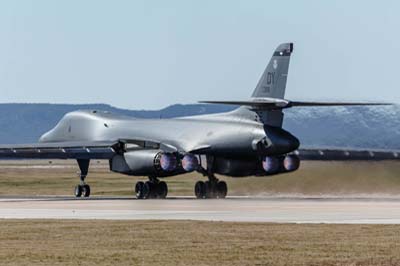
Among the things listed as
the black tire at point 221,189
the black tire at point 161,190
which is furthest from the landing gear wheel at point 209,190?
the black tire at point 161,190

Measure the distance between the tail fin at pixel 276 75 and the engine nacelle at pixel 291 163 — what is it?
3191 mm

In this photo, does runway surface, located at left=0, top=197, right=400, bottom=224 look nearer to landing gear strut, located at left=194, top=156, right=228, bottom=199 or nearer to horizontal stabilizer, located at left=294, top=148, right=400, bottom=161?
horizontal stabilizer, located at left=294, top=148, right=400, bottom=161

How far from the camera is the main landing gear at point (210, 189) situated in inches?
2286

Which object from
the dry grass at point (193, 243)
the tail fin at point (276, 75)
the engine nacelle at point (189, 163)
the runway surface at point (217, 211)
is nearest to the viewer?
the dry grass at point (193, 243)

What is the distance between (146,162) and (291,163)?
636cm

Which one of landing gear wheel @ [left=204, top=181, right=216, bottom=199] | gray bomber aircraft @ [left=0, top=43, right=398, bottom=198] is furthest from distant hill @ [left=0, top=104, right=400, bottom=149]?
landing gear wheel @ [left=204, top=181, right=216, bottom=199]

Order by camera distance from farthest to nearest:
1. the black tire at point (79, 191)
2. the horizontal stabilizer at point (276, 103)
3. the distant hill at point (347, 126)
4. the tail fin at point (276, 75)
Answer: the distant hill at point (347, 126) → the black tire at point (79, 191) → the tail fin at point (276, 75) → the horizontal stabilizer at point (276, 103)

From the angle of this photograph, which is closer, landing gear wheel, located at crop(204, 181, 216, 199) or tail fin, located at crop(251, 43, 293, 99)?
tail fin, located at crop(251, 43, 293, 99)

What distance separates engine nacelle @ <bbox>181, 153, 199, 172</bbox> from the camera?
57.3 metres

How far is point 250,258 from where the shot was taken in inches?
985

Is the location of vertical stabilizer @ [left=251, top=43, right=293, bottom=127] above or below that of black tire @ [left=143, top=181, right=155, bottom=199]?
above

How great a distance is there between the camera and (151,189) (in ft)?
192

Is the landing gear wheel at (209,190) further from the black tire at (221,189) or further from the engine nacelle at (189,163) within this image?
the engine nacelle at (189,163)

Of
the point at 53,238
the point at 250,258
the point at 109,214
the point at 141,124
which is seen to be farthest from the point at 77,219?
the point at 141,124
